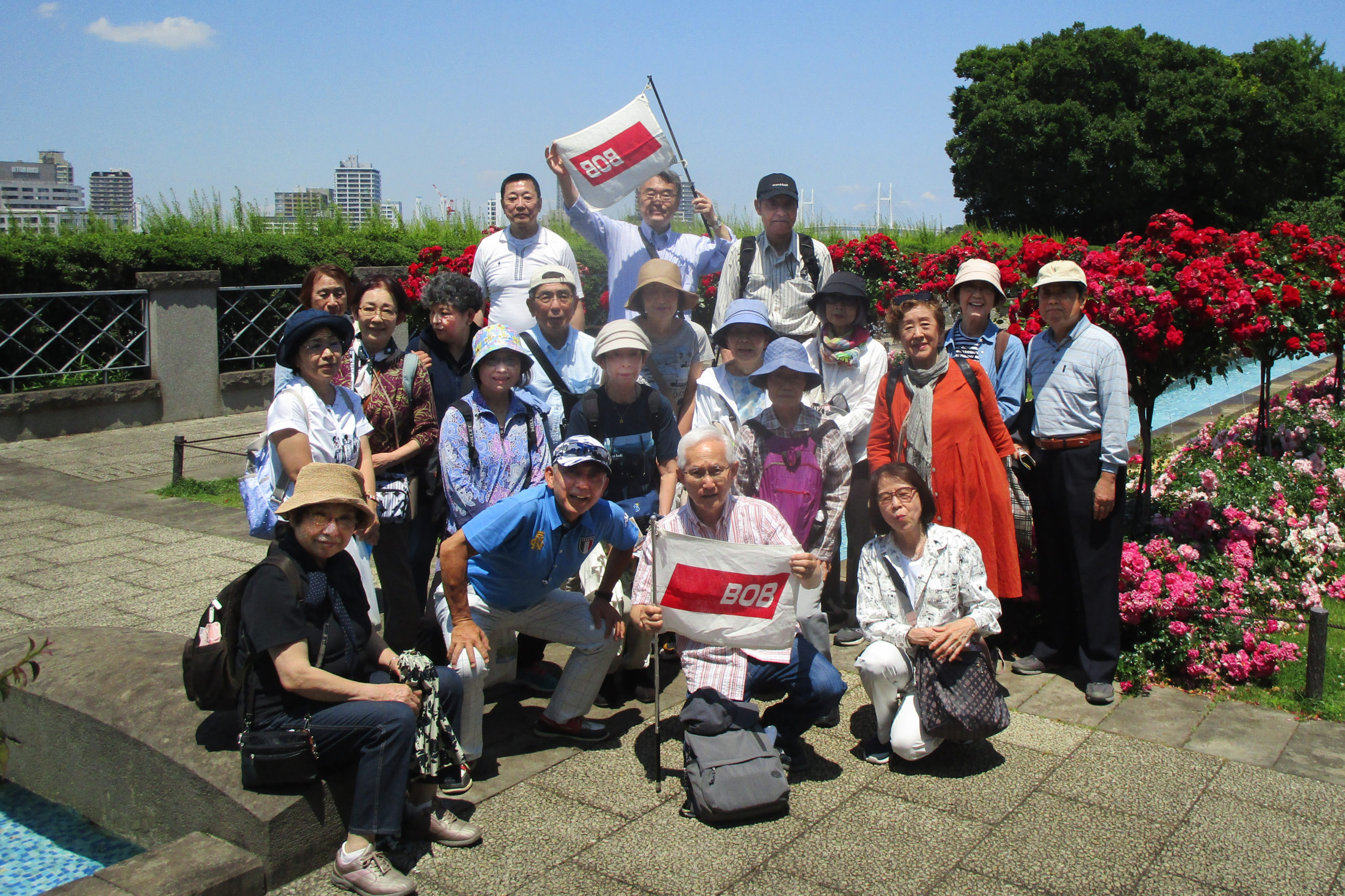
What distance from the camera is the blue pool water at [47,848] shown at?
3689mm

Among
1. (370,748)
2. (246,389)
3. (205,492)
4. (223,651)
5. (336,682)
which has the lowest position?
(205,492)

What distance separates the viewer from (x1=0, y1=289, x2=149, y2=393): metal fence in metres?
11.4

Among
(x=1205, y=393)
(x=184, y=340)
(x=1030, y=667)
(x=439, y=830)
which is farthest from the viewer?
(x=1205, y=393)

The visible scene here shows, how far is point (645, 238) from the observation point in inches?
244

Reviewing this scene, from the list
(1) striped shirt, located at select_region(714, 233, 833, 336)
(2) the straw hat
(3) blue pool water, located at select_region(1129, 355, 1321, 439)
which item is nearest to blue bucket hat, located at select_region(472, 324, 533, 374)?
(2) the straw hat

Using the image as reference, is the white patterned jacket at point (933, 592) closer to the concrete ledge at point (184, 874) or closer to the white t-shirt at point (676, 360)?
the white t-shirt at point (676, 360)

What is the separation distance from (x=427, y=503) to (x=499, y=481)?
2.15ft

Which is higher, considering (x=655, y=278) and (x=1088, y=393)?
(x=655, y=278)

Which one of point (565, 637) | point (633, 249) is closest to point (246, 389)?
point (633, 249)

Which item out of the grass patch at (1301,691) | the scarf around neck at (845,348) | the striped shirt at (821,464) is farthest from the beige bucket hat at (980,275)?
the grass patch at (1301,691)

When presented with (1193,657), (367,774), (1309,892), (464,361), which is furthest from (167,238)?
(1309,892)

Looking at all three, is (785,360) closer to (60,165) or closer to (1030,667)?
(1030,667)

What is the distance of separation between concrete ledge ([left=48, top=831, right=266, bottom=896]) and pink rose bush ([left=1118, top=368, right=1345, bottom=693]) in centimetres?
386

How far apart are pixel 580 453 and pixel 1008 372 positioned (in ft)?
8.04
